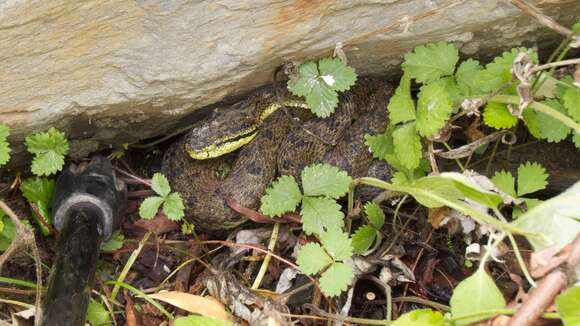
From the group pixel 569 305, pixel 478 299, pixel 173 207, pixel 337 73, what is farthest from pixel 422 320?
pixel 173 207

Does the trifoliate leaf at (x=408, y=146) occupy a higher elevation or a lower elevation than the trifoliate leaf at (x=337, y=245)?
higher

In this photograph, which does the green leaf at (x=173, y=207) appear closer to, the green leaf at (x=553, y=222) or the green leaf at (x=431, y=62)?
the green leaf at (x=431, y=62)

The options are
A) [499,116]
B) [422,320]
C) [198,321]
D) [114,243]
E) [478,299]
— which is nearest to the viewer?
[478,299]

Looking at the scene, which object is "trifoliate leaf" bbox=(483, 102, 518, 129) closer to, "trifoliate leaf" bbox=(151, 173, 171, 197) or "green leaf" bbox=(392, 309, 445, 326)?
"green leaf" bbox=(392, 309, 445, 326)

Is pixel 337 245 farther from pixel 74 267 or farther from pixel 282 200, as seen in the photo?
pixel 74 267

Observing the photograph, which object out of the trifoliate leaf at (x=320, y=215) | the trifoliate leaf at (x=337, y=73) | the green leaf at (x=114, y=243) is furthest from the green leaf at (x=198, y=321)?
the trifoliate leaf at (x=337, y=73)

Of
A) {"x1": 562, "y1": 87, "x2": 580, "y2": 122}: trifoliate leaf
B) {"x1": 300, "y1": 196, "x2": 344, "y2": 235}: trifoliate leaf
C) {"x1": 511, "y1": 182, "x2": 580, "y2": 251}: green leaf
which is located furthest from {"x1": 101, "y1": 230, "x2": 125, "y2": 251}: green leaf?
{"x1": 562, "y1": 87, "x2": 580, "y2": 122}: trifoliate leaf

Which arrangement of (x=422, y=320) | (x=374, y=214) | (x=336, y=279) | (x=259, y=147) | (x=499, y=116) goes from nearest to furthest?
(x=422, y=320)
(x=336, y=279)
(x=499, y=116)
(x=374, y=214)
(x=259, y=147)
